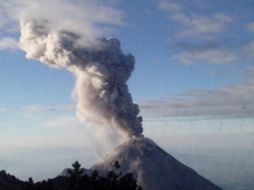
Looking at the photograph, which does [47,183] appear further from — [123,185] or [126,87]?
[126,87]

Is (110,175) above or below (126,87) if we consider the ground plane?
below

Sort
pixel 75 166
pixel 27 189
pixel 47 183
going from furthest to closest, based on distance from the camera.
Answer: pixel 27 189 < pixel 47 183 < pixel 75 166

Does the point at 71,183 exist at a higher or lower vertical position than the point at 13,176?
lower

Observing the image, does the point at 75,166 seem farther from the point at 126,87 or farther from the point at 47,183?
the point at 126,87

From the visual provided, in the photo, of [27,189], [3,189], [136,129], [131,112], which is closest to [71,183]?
[27,189]

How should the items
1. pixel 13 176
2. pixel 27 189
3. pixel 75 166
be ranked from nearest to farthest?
pixel 75 166, pixel 27 189, pixel 13 176

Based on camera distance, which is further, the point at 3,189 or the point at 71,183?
the point at 3,189

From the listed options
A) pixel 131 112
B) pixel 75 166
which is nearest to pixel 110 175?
pixel 75 166

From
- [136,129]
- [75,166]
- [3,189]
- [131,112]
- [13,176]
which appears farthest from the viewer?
[136,129]

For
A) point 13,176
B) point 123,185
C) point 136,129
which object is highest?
point 136,129
